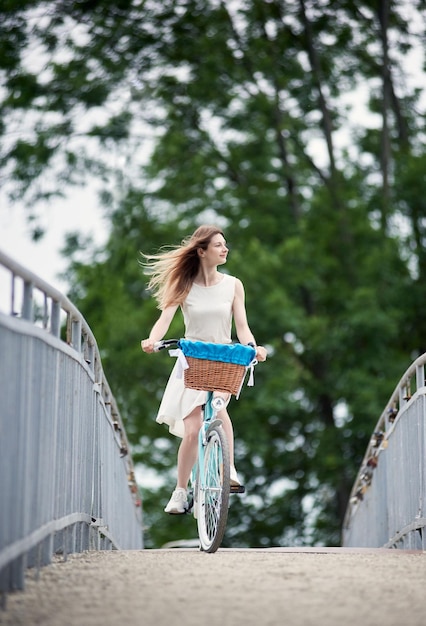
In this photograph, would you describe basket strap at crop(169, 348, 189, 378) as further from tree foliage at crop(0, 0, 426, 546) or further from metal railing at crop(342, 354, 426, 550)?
tree foliage at crop(0, 0, 426, 546)

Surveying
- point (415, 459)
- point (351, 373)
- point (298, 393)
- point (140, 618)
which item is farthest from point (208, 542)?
point (298, 393)

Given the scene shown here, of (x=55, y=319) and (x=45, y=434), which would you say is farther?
(x=55, y=319)

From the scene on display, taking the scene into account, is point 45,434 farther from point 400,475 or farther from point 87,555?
point 400,475

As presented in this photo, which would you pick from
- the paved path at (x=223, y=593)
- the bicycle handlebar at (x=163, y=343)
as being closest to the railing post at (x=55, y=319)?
the paved path at (x=223, y=593)

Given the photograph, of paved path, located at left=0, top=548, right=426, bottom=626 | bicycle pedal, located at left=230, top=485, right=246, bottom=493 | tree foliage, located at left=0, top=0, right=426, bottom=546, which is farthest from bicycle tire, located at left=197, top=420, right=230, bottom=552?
Answer: tree foliage, located at left=0, top=0, right=426, bottom=546

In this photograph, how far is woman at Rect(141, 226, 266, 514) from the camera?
791 cm

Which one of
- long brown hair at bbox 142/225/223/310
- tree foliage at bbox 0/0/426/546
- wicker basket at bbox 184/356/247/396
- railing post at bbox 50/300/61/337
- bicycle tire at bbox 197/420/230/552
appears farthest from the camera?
tree foliage at bbox 0/0/426/546

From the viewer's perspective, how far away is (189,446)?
801cm

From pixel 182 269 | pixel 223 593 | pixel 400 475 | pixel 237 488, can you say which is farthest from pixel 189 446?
pixel 223 593

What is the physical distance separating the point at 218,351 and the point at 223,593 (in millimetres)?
2354

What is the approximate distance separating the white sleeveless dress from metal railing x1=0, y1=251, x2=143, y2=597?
0.52 meters

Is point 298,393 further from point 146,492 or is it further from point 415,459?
point 415,459

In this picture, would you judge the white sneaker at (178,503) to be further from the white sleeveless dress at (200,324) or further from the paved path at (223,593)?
the paved path at (223,593)

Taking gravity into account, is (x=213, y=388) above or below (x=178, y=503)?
above
